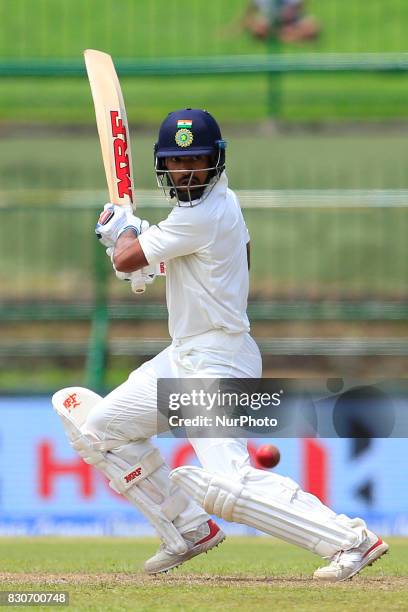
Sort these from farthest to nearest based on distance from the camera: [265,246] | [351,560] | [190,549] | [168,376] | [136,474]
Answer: [265,246], [190,549], [136,474], [168,376], [351,560]

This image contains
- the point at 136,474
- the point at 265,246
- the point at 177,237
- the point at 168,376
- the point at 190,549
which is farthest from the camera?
the point at 265,246

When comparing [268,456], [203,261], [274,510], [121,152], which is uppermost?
[121,152]

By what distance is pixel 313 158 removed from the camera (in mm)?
12750

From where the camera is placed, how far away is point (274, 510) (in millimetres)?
4781

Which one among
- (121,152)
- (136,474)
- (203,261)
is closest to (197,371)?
(203,261)

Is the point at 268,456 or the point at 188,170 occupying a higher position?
the point at 188,170

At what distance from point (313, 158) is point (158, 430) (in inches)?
313

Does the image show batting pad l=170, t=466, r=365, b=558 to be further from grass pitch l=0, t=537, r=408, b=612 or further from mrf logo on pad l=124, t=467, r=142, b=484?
mrf logo on pad l=124, t=467, r=142, b=484

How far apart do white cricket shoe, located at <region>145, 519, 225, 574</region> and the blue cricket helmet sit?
1479mm

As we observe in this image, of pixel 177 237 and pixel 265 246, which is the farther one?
pixel 265 246

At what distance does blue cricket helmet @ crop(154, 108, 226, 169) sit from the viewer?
194 inches

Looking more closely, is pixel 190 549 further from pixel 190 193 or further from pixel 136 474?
pixel 190 193

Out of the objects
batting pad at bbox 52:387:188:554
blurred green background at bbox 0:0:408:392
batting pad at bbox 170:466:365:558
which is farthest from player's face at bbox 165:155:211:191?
blurred green background at bbox 0:0:408:392

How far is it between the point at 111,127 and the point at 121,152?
0.11 m
